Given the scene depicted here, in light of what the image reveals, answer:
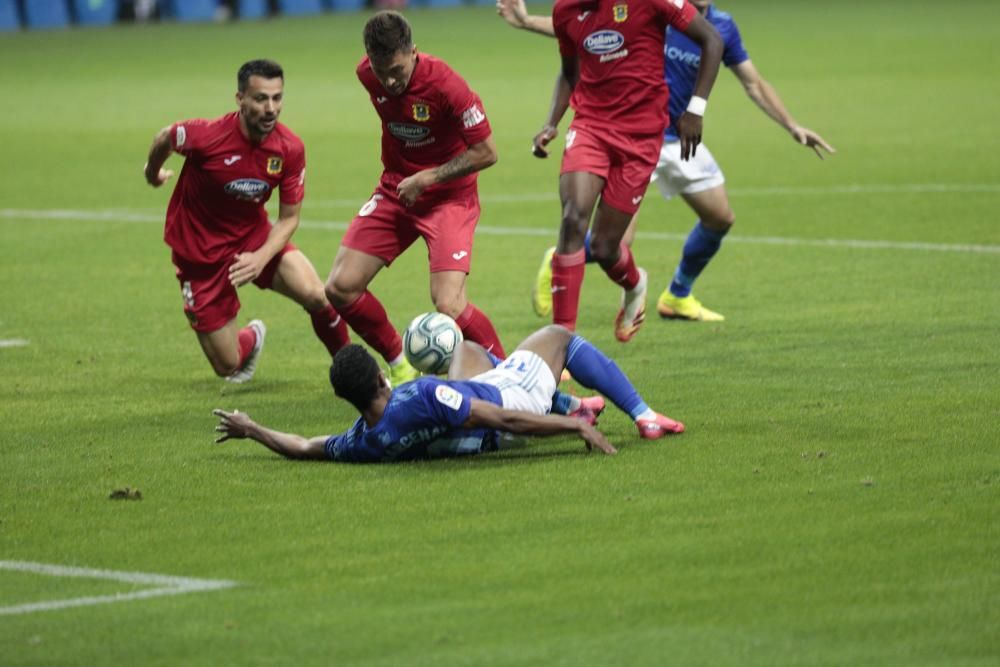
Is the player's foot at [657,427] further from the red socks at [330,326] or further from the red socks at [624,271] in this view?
the red socks at [330,326]

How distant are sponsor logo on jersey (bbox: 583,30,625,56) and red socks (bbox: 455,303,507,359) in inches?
69.9

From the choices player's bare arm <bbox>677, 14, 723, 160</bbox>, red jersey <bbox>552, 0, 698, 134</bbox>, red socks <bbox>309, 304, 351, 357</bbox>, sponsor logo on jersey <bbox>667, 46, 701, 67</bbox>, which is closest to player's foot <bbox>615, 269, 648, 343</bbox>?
red jersey <bbox>552, 0, 698, 134</bbox>

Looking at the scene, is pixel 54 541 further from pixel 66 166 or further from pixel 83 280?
pixel 66 166

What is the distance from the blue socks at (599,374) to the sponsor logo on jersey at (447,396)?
94 centimetres

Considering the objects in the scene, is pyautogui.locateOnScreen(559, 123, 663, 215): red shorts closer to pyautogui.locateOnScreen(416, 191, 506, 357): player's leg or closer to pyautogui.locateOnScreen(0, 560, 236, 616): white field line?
pyautogui.locateOnScreen(416, 191, 506, 357): player's leg

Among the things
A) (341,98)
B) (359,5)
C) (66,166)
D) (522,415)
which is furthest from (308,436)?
(359,5)

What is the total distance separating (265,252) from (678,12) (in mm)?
2704

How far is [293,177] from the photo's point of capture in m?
A: 11.4

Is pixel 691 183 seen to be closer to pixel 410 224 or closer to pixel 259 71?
pixel 410 224

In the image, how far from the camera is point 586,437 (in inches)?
340

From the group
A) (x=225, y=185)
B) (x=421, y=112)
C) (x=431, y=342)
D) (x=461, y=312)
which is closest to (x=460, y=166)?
(x=421, y=112)

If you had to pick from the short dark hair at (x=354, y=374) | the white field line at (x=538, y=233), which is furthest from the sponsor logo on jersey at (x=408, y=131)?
the white field line at (x=538, y=233)

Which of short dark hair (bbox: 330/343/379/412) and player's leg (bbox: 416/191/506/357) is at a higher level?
short dark hair (bbox: 330/343/379/412)

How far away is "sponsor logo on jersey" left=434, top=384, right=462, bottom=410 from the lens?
8359mm
